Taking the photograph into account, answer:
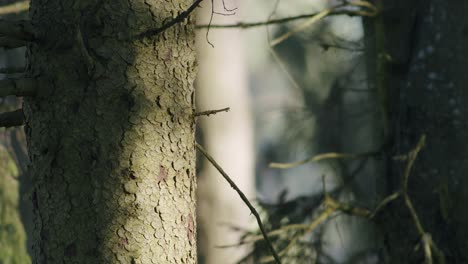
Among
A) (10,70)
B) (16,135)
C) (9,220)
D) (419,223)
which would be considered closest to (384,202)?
(419,223)

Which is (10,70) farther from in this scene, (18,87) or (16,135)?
(16,135)

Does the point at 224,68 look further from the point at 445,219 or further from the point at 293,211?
the point at 445,219

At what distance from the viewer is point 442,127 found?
2840 millimetres

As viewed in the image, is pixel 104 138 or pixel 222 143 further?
pixel 222 143

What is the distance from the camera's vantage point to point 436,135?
2.85 meters

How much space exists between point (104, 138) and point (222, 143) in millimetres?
3268

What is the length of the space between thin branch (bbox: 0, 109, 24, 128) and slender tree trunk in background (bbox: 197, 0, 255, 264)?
8.53 ft

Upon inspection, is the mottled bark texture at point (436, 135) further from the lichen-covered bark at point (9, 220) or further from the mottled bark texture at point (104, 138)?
the lichen-covered bark at point (9, 220)

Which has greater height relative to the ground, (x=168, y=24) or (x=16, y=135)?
(x=168, y=24)

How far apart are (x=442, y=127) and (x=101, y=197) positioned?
1818 millimetres

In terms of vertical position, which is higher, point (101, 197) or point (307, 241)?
point (101, 197)

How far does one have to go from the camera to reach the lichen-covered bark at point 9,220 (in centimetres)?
356

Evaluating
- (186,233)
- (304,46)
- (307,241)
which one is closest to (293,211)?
(307,241)

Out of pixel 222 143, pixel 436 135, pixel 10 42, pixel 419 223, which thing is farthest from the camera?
pixel 222 143
